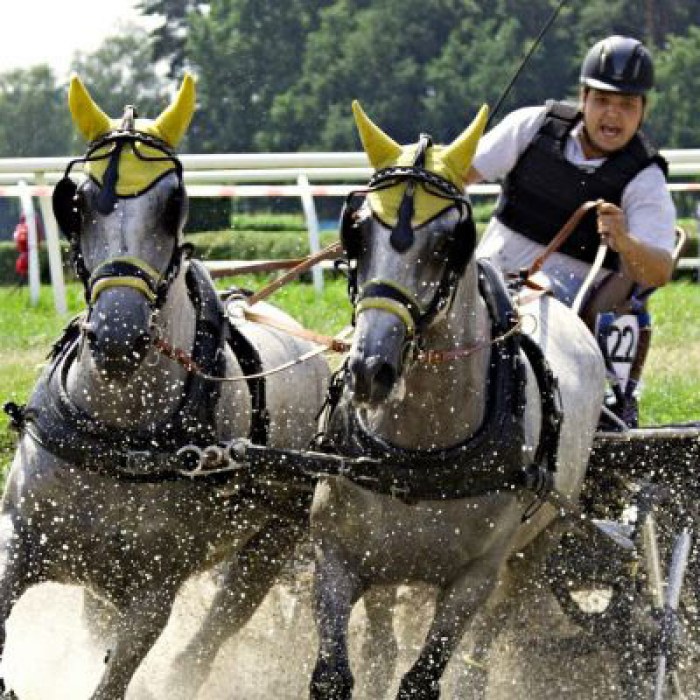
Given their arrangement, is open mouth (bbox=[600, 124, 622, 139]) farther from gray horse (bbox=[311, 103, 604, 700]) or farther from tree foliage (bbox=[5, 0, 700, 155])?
tree foliage (bbox=[5, 0, 700, 155])

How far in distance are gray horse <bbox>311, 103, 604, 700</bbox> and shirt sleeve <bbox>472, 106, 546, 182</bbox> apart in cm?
113

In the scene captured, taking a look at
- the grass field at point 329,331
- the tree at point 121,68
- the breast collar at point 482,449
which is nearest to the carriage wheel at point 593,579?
the breast collar at point 482,449

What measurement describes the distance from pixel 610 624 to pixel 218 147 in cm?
4996

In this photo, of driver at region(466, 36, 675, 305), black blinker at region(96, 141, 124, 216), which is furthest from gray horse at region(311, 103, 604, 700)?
driver at region(466, 36, 675, 305)

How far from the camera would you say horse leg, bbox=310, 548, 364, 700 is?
5586 mm

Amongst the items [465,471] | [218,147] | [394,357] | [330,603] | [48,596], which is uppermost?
[394,357]

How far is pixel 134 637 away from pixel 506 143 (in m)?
2.29

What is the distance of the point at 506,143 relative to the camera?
717 cm

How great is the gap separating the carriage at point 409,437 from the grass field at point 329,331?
2920mm

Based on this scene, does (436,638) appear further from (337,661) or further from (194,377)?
(194,377)

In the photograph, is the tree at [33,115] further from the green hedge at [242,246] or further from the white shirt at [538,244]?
the white shirt at [538,244]

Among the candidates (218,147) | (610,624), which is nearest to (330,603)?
(610,624)

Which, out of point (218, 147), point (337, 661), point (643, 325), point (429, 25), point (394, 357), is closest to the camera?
point (394, 357)

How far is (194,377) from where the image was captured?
593cm
